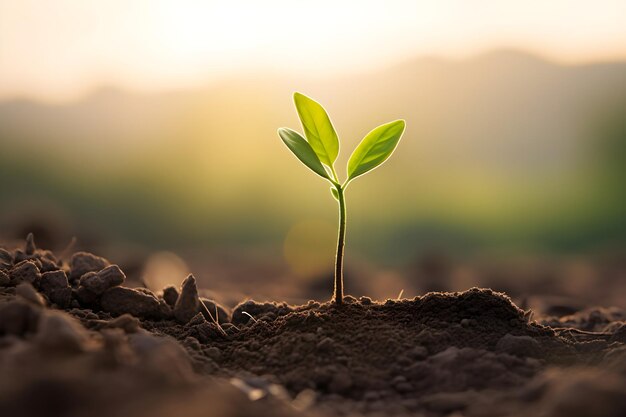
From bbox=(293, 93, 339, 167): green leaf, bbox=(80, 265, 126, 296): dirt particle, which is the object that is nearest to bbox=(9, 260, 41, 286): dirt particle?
bbox=(80, 265, 126, 296): dirt particle

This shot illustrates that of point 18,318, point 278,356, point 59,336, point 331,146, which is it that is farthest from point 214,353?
point 331,146

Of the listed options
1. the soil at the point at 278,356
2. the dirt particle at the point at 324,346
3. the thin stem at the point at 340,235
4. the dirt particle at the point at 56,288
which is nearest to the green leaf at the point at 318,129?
the thin stem at the point at 340,235

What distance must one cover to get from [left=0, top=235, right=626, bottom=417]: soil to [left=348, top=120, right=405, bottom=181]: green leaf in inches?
24.7

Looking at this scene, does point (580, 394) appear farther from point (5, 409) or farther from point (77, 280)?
point (77, 280)

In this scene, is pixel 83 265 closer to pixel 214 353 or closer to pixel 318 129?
pixel 214 353

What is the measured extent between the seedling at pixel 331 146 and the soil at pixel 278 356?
428mm

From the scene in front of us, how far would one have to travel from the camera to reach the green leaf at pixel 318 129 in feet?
9.72

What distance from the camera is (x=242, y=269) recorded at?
9.85 m

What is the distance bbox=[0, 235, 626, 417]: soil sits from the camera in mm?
1758

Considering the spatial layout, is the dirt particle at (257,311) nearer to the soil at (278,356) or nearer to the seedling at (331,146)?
the soil at (278,356)

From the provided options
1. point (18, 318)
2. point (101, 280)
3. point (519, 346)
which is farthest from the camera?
point (101, 280)

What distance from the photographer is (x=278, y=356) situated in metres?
2.67

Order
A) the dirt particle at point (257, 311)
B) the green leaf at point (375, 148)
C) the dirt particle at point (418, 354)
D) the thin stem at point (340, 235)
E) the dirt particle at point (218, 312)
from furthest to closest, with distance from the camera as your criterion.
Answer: the dirt particle at point (218, 312) → the dirt particle at point (257, 311) → the green leaf at point (375, 148) → the thin stem at point (340, 235) → the dirt particle at point (418, 354)

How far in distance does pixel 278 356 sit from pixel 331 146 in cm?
95
